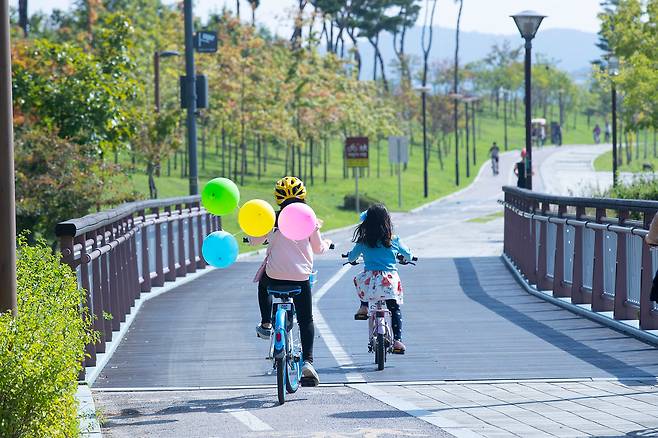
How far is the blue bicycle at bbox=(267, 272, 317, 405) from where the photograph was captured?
10.5m

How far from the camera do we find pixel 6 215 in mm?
8492

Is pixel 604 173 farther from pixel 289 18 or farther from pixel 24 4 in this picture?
pixel 24 4

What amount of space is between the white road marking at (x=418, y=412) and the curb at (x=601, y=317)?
370cm

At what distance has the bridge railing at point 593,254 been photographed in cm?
1412

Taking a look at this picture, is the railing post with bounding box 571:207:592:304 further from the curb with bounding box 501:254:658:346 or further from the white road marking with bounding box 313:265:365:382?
the white road marking with bounding box 313:265:365:382

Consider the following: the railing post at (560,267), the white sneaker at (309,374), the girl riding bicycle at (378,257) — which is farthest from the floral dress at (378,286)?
the railing post at (560,267)

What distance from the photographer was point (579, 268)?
1744 cm

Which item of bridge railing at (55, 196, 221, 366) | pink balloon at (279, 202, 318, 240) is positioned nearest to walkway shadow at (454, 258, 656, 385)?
pink balloon at (279, 202, 318, 240)

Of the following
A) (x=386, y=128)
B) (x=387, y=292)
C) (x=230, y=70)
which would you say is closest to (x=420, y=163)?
(x=386, y=128)

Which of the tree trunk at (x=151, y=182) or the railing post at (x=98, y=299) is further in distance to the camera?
the tree trunk at (x=151, y=182)

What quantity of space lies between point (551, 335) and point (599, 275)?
1.67 metres

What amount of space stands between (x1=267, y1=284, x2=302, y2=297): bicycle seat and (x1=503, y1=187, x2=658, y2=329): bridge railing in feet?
13.3

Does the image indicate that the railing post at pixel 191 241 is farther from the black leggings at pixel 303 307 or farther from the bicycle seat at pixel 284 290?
the bicycle seat at pixel 284 290

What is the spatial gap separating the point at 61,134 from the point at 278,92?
3197 centimetres
